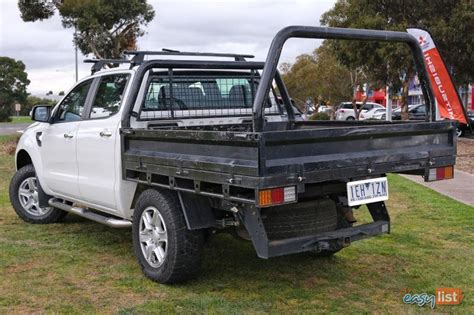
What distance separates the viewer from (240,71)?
623 cm

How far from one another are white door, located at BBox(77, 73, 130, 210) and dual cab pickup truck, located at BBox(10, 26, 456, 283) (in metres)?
0.02

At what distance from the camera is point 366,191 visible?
178 inches

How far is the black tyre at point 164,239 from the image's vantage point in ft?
15.1

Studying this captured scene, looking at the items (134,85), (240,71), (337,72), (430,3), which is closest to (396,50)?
(430,3)

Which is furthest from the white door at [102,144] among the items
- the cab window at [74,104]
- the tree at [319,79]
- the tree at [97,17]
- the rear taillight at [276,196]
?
the tree at [319,79]

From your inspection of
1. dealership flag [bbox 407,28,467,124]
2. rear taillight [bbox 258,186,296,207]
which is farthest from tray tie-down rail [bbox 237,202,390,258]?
dealership flag [bbox 407,28,467,124]

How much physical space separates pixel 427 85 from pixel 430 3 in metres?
18.2

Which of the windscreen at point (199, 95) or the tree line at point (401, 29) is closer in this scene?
the windscreen at point (199, 95)

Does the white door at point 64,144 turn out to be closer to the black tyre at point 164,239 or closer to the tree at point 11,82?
the black tyre at point 164,239

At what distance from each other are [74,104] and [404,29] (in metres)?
16.6

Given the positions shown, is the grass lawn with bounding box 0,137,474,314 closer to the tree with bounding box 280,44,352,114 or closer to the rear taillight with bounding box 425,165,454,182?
the rear taillight with bounding box 425,165,454,182

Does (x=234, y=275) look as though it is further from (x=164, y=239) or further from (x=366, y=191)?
(x=366, y=191)

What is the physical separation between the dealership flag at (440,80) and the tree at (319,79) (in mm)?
30676

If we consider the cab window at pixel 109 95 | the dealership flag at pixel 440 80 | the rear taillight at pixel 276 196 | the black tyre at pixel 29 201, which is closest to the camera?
the rear taillight at pixel 276 196
